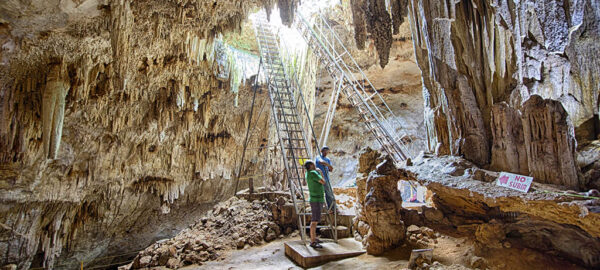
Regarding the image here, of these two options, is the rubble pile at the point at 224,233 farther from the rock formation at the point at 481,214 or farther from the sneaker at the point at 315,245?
the rock formation at the point at 481,214

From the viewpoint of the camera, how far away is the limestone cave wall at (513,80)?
2.64m

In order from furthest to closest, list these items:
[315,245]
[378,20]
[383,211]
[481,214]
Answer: [378,20], [315,245], [383,211], [481,214]

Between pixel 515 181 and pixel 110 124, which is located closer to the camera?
pixel 515 181

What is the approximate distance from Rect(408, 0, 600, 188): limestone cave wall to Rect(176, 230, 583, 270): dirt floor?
31.6 inches

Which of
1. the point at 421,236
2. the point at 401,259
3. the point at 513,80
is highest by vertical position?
the point at 513,80

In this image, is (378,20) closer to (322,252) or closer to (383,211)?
(383,211)

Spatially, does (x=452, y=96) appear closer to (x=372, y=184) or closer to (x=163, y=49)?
(x=372, y=184)

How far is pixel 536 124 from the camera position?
2.87 m

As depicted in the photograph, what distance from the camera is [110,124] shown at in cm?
891

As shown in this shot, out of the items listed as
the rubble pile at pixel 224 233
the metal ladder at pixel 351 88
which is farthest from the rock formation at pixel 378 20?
the rubble pile at pixel 224 233

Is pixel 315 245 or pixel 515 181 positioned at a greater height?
pixel 515 181

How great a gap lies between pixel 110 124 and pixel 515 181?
9095 millimetres

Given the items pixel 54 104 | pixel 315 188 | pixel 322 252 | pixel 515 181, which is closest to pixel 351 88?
pixel 315 188

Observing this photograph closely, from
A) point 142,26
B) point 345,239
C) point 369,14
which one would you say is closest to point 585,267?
point 345,239
